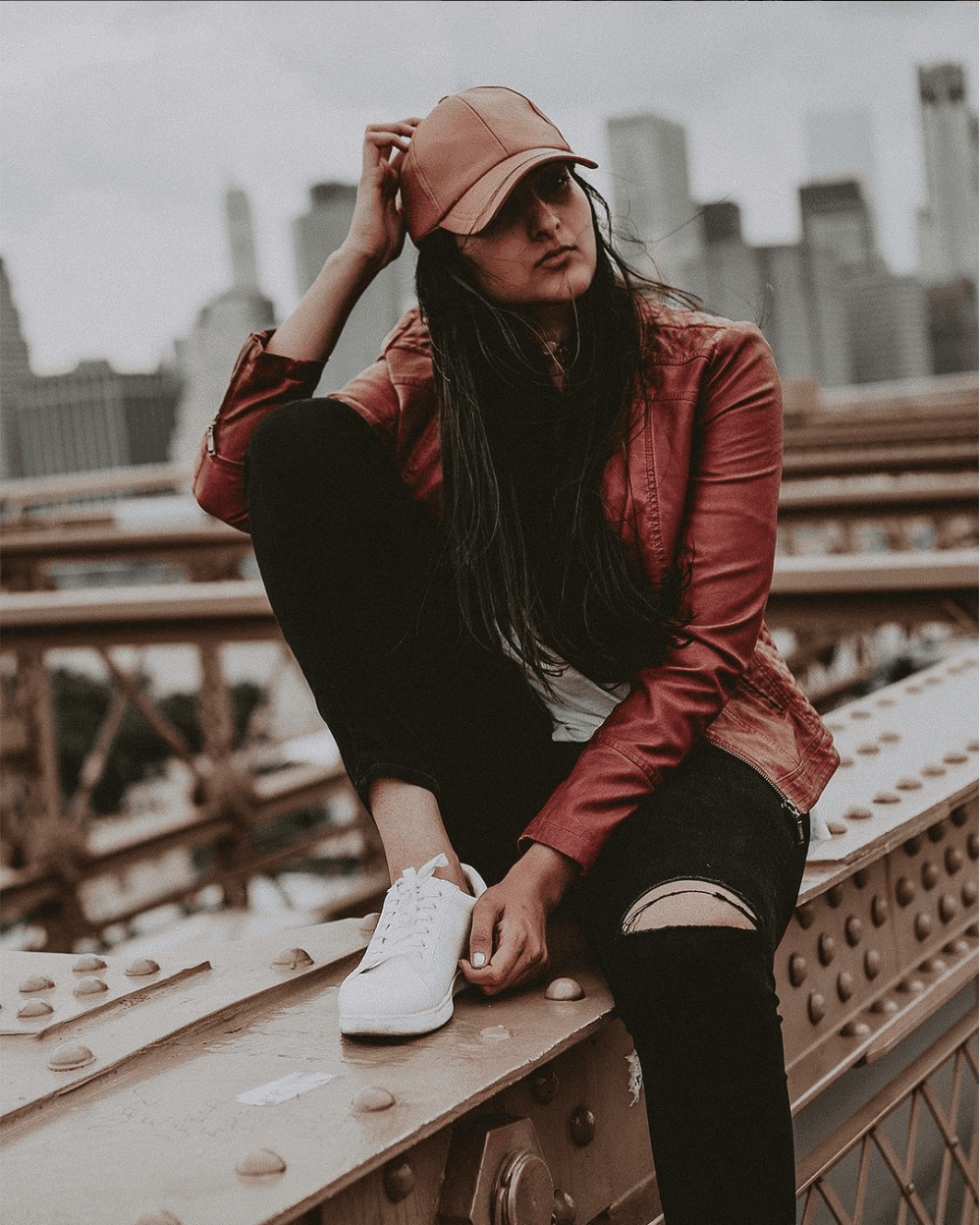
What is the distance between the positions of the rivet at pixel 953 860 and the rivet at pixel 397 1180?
175cm

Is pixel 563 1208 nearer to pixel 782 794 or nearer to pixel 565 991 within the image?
pixel 565 991

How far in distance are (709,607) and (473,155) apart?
775mm

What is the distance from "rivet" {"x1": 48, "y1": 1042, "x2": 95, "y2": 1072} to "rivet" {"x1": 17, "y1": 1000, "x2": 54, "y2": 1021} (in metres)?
0.19

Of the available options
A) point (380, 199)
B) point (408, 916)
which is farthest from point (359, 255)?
point (408, 916)

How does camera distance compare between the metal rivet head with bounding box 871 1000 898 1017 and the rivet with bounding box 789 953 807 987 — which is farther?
the metal rivet head with bounding box 871 1000 898 1017

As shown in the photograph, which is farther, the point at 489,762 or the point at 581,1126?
the point at 489,762

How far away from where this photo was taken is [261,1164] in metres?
1.24

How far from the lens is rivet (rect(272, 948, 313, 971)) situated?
75.4 inches

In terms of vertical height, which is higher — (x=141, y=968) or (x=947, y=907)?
(x=141, y=968)

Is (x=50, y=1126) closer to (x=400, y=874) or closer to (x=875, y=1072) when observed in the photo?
(x=400, y=874)

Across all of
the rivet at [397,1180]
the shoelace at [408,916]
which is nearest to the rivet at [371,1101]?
the rivet at [397,1180]

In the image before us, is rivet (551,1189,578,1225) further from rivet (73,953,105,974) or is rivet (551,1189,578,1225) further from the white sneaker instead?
rivet (73,953,105,974)

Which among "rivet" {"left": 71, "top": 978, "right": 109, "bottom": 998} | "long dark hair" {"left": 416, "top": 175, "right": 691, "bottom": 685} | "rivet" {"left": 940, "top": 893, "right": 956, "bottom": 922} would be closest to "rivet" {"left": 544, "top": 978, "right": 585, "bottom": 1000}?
"long dark hair" {"left": 416, "top": 175, "right": 691, "bottom": 685}

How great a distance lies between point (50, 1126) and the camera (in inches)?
57.2
